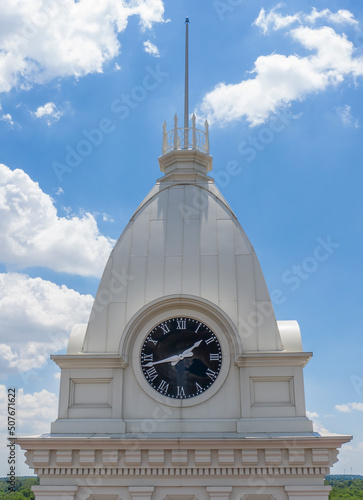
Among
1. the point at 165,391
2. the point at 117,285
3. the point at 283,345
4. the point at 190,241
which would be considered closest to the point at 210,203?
the point at 190,241

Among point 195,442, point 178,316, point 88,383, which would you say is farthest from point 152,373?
point 195,442

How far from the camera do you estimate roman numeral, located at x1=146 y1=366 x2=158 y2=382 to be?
58.6 feet

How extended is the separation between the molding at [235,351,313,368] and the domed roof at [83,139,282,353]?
626 mm

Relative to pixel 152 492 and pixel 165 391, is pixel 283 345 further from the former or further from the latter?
pixel 152 492

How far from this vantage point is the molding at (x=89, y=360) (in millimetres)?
18016

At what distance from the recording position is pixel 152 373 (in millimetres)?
17906

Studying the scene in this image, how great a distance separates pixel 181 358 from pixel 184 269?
3.44 m

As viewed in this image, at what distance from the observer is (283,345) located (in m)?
18.8

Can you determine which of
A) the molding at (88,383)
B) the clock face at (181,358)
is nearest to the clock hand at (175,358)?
the clock face at (181,358)

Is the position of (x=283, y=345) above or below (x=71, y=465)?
above

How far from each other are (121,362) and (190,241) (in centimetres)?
531

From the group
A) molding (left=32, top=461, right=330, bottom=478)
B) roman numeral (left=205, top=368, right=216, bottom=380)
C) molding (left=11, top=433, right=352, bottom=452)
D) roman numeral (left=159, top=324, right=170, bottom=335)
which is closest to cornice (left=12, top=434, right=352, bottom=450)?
molding (left=11, top=433, right=352, bottom=452)

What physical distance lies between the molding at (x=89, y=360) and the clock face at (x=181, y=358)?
33.3 inches

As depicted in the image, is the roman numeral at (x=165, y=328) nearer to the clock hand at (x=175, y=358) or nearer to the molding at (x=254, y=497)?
the clock hand at (x=175, y=358)
